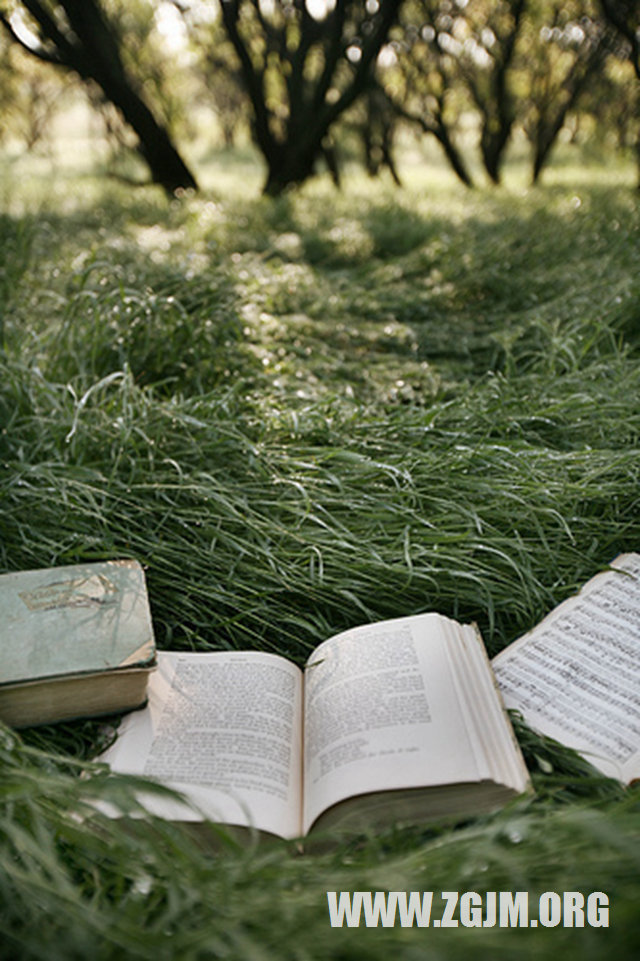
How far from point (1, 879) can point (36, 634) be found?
1.48 feet

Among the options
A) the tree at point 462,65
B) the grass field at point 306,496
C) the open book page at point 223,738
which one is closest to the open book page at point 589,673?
the grass field at point 306,496

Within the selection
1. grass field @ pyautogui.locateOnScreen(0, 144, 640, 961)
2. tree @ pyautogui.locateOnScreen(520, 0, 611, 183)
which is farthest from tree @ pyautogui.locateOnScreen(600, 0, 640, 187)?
grass field @ pyautogui.locateOnScreen(0, 144, 640, 961)

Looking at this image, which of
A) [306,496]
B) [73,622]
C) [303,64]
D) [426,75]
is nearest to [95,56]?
[303,64]

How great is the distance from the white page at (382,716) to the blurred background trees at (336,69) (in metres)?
5.38

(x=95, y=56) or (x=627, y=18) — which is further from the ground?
(x=627, y=18)

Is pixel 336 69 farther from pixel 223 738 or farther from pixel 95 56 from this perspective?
pixel 223 738

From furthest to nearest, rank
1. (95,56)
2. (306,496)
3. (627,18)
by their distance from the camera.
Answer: (627,18), (95,56), (306,496)

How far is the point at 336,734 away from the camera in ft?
3.29

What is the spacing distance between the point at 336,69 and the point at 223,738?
617 centimetres

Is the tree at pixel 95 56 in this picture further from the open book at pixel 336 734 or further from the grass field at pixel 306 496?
the open book at pixel 336 734

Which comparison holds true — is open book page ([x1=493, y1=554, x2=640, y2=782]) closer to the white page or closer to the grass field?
the grass field

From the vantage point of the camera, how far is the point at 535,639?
123 centimetres

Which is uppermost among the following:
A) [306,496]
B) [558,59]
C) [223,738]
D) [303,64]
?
[558,59]

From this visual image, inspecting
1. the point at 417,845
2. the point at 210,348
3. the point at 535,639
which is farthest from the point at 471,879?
the point at 210,348
